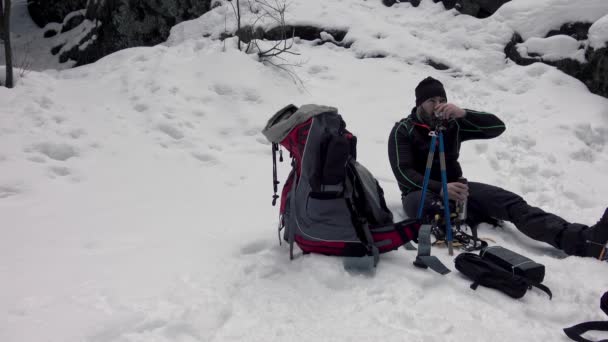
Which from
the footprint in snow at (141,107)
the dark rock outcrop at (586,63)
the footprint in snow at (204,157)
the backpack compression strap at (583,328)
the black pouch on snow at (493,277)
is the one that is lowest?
the footprint in snow at (204,157)

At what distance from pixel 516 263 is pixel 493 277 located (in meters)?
0.25

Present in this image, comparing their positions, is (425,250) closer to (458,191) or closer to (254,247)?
(458,191)

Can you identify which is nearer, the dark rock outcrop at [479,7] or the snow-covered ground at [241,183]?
the snow-covered ground at [241,183]

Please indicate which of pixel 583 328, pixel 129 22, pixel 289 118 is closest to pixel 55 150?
pixel 289 118

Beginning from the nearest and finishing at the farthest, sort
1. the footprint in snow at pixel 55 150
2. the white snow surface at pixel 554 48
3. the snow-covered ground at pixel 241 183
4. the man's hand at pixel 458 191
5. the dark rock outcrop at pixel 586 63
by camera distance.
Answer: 1. the snow-covered ground at pixel 241 183
2. the man's hand at pixel 458 191
3. the footprint in snow at pixel 55 150
4. the dark rock outcrop at pixel 586 63
5. the white snow surface at pixel 554 48

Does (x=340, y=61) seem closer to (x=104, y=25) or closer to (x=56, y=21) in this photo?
(x=104, y=25)

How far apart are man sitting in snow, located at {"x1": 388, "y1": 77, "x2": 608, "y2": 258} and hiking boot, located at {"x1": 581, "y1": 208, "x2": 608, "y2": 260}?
383 mm

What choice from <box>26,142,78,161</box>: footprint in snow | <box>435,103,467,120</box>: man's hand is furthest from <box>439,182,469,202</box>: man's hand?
→ <box>26,142,78,161</box>: footprint in snow

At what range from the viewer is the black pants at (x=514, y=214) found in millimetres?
3332

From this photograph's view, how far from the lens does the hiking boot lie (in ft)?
9.96

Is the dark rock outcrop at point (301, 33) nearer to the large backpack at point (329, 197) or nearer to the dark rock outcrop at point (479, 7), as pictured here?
the dark rock outcrop at point (479, 7)

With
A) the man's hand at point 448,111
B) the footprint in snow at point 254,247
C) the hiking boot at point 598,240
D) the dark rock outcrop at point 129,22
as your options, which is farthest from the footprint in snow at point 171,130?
the dark rock outcrop at point 129,22

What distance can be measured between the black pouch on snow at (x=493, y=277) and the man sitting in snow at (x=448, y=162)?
80 centimetres

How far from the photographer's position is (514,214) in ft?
12.2
